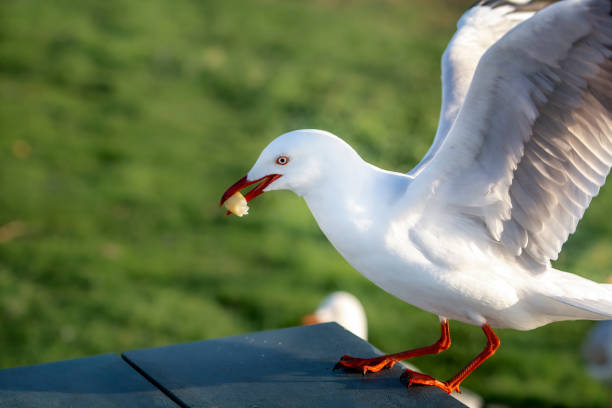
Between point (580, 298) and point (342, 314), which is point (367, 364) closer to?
point (580, 298)

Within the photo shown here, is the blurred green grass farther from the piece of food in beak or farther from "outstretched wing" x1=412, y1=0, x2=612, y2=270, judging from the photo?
"outstretched wing" x1=412, y1=0, x2=612, y2=270

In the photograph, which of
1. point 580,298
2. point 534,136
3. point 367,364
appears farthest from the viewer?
point 367,364

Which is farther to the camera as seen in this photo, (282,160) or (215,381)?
(215,381)

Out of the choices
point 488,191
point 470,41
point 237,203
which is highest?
point 470,41

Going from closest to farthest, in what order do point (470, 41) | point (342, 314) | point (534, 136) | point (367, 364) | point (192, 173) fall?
point (534, 136) < point (367, 364) < point (470, 41) < point (342, 314) < point (192, 173)

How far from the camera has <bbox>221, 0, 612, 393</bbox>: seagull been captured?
2273 mm

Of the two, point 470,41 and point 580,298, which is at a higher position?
point 470,41

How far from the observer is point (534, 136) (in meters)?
2.37

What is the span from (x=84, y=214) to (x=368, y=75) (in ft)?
14.6

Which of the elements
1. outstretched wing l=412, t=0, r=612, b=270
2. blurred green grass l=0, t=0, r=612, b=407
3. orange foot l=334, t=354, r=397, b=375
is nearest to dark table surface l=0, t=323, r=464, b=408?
orange foot l=334, t=354, r=397, b=375

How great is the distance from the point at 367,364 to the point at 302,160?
725mm

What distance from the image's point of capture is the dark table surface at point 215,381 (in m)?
2.39

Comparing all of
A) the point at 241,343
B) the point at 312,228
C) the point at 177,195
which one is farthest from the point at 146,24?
the point at 241,343

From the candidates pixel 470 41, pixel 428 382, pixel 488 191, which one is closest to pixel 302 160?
pixel 488 191
